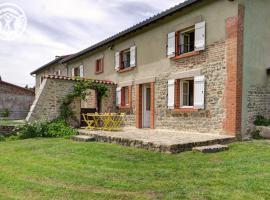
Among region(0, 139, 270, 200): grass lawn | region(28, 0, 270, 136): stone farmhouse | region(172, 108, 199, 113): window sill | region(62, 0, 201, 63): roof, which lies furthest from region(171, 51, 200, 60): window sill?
region(0, 139, 270, 200): grass lawn

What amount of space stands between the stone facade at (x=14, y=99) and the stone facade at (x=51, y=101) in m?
12.8

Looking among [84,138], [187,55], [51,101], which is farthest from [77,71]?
[187,55]

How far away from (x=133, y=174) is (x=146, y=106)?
929 cm

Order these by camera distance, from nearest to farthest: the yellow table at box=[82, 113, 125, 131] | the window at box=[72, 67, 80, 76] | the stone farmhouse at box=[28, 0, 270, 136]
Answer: the stone farmhouse at box=[28, 0, 270, 136] → the yellow table at box=[82, 113, 125, 131] → the window at box=[72, 67, 80, 76]

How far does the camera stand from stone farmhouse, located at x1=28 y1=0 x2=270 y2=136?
34.7ft

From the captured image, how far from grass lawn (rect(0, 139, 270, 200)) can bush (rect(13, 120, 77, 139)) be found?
377 centimetres

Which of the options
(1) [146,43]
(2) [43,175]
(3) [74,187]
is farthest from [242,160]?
(1) [146,43]

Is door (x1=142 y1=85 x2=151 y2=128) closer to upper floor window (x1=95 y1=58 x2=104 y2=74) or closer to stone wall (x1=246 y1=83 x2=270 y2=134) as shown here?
upper floor window (x1=95 y1=58 x2=104 y2=74)

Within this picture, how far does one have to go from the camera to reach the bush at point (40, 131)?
518 inches

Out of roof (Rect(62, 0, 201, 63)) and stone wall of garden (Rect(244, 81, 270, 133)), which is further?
roof (Rect(62, 0, 201, 63))

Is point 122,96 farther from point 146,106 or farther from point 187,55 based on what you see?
point 187,55

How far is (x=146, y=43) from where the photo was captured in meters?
14.9

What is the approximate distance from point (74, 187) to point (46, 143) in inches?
230

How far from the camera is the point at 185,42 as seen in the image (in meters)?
13.1
